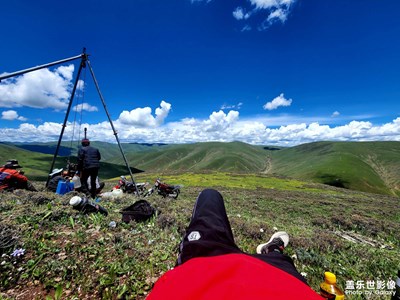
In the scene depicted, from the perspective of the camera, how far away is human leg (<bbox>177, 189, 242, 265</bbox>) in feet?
8.95

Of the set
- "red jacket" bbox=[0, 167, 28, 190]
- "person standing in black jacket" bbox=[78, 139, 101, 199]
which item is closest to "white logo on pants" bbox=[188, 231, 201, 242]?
"person standing in black jacket" bbox=[78, 139, 101, 199]

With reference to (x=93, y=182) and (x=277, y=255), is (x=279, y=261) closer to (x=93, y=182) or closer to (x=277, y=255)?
(x=277, y=255)

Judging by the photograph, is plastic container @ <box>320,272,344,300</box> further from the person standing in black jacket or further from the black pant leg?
the person standing in black jacket

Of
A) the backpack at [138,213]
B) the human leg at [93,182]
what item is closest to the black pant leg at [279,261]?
the backpack at [138,213]

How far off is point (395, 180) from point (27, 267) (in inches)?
9252

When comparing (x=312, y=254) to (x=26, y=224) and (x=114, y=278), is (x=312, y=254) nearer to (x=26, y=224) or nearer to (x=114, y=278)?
(x=114, y=278)

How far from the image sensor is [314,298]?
170cm

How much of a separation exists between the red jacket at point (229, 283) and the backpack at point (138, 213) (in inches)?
208

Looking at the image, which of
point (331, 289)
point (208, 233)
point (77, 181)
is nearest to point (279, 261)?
point (331, 289)

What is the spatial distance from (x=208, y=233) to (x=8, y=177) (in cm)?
1193

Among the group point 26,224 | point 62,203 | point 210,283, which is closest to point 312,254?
point 210,283

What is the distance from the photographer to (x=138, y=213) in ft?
23.1

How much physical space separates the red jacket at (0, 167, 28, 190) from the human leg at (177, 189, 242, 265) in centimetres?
1109

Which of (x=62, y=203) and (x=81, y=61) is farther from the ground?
(x=81, y=61)
